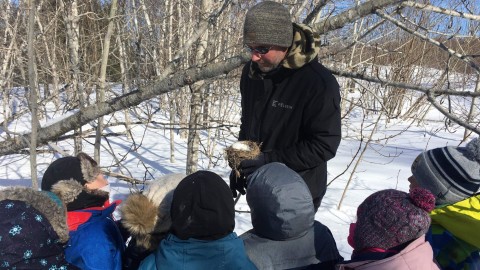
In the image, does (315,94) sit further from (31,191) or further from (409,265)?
(31,191)

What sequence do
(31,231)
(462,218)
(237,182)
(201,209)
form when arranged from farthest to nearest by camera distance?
(237,182)
(462,218)
(201,209)
(31,231)

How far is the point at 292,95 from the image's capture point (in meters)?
1.71

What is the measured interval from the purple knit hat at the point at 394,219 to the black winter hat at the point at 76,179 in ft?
3.92

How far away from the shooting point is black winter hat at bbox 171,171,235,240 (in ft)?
4.19

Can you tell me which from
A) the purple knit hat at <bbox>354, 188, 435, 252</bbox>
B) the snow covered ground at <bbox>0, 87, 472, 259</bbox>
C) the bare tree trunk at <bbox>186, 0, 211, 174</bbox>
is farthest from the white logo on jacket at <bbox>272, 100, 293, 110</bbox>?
the bare tree trunk at <bbox>186, 0, 211, 174</bbox>

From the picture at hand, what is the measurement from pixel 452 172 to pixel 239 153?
0.92m

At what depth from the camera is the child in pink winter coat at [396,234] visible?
3.97 ft

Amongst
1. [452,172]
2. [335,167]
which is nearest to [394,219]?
[452,172]

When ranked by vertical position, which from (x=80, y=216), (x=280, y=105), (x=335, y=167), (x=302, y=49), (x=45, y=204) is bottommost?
(x=335, y=167)

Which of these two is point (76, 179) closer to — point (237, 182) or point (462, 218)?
point (237, 182)

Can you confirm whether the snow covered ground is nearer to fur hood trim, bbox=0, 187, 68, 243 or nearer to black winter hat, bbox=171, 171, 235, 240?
fur hood trim, bbox=0, 187, 68, 243

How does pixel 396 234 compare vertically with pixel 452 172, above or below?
below

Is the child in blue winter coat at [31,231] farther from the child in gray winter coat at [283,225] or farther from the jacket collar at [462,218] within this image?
the jacket collar at [462,218]

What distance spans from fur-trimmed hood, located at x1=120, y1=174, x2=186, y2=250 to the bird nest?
335 millimetres
